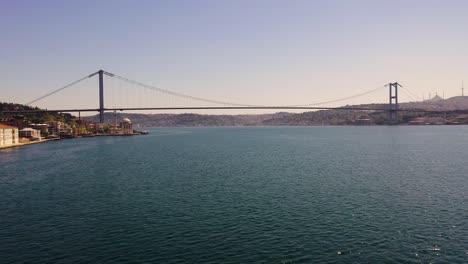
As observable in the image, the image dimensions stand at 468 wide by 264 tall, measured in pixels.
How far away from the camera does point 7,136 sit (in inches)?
2731

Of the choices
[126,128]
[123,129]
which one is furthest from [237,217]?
[126,128]

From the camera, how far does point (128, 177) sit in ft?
107

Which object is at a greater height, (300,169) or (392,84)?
(392,84)

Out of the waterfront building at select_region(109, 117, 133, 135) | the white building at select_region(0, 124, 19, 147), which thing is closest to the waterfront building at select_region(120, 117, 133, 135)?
the waterfront building at select_region(109, 117, 133, 135)

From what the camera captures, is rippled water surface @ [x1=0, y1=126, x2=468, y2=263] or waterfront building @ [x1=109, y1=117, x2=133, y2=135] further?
waterfront building @ [x1=109, y1=117, x2=133, y2=135]

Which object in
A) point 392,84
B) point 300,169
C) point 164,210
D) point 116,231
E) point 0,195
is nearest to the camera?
point 116,231

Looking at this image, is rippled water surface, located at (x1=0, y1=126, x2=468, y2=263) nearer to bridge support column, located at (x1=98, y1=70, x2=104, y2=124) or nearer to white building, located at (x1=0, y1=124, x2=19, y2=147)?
white building, located at (x1=0, y1=124, x2=19, y2=147)

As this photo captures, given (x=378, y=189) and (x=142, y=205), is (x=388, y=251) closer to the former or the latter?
(x=378, y=189)

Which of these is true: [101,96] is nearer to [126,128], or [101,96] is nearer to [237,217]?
[126,128]

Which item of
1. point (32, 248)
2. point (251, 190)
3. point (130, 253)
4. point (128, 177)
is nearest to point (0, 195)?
point (128, 177)

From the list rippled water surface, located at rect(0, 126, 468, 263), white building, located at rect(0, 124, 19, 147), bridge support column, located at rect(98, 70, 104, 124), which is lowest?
rippled water surface, located at rect(0, 126, 468, 263)

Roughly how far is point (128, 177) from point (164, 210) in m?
13.4

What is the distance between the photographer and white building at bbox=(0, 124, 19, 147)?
66.6 m

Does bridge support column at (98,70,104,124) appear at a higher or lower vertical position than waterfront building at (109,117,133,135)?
higher
